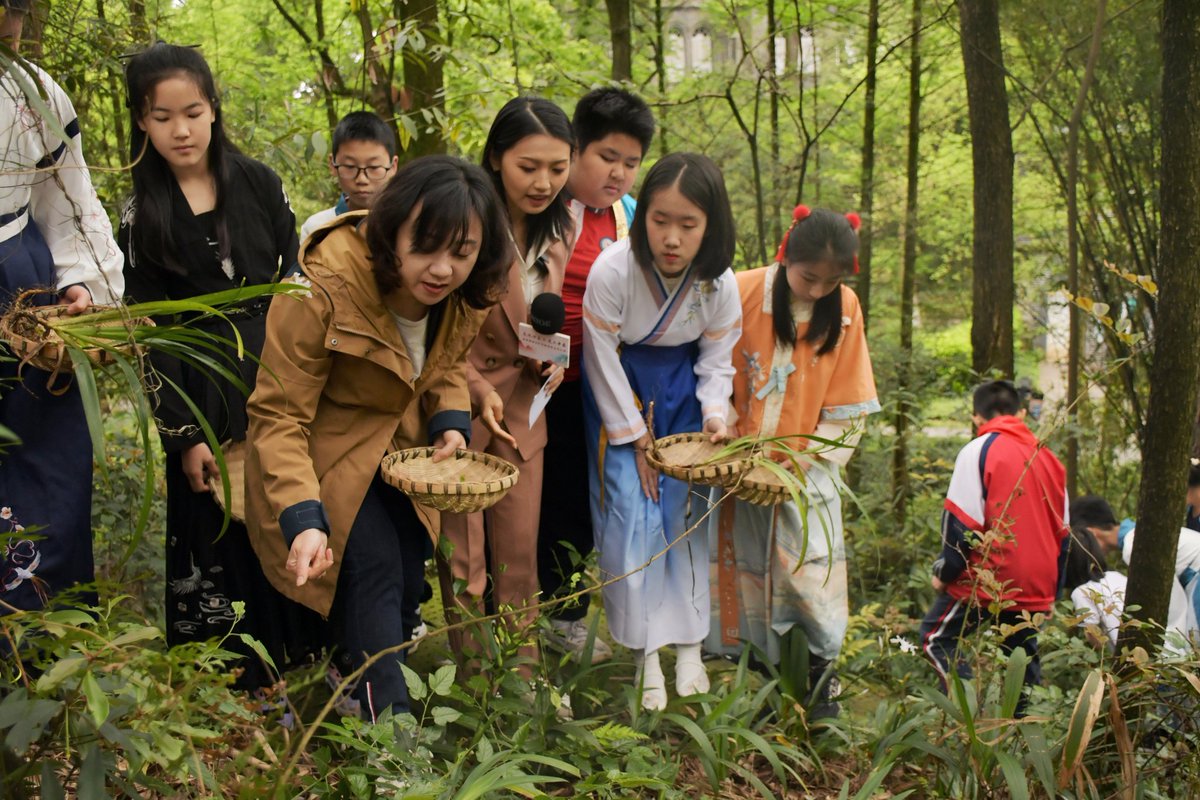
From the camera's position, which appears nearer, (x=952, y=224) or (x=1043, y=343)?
(x=952, y=224)

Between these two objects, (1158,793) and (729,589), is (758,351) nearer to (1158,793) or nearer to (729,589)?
(729,589)

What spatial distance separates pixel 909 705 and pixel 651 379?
1.29m

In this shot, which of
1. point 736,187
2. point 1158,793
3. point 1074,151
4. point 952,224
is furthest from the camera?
point 952,224

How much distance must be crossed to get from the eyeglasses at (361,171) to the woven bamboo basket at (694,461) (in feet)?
4.77

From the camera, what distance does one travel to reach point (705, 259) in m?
3.40

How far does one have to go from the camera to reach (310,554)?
96.5 inches

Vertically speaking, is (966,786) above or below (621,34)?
below

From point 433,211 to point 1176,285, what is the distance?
193 cm

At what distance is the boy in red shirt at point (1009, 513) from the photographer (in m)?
4.14

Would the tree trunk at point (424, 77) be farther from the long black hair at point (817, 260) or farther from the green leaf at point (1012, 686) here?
the green leaf at point (1012, 686)

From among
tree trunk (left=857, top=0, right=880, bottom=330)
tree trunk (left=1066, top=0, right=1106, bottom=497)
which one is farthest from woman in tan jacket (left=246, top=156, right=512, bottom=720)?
tree trunk (left=857, top=0, right=880, bottom=330)

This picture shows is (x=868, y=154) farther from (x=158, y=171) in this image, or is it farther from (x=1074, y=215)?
(x=158, y=171)

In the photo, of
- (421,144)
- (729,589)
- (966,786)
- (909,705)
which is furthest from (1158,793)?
(421,144)

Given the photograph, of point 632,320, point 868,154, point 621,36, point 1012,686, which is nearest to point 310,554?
point 632,320
